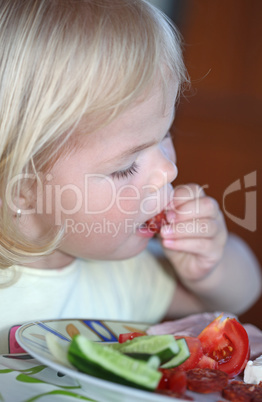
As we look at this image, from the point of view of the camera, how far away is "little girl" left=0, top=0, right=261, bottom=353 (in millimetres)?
755

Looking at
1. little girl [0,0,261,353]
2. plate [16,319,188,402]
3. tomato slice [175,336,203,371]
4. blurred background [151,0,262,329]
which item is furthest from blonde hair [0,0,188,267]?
blurred background [151,0,262,329]

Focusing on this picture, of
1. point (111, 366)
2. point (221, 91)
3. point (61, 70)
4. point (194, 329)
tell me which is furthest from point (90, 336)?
point (221, 91)

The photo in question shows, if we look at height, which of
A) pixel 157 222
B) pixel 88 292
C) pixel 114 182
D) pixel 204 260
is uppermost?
pixel 114 182

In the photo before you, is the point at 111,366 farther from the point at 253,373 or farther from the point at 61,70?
the point at 61,70

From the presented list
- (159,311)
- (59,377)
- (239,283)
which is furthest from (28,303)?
(239,283)

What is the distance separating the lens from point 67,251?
95 centimetres

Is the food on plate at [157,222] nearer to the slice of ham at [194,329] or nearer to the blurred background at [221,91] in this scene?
the slice of ham at [194,329]

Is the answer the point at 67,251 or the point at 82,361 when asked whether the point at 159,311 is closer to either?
the point at 67,251

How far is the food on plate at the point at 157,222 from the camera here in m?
0.99

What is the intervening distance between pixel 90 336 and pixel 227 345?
0.23m

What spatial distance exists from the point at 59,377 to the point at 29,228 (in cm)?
31

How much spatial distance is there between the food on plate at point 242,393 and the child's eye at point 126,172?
1.18 ft

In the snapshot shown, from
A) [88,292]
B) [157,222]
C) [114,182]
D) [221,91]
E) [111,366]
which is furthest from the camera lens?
[221,91]

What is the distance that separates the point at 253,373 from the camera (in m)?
0.70
